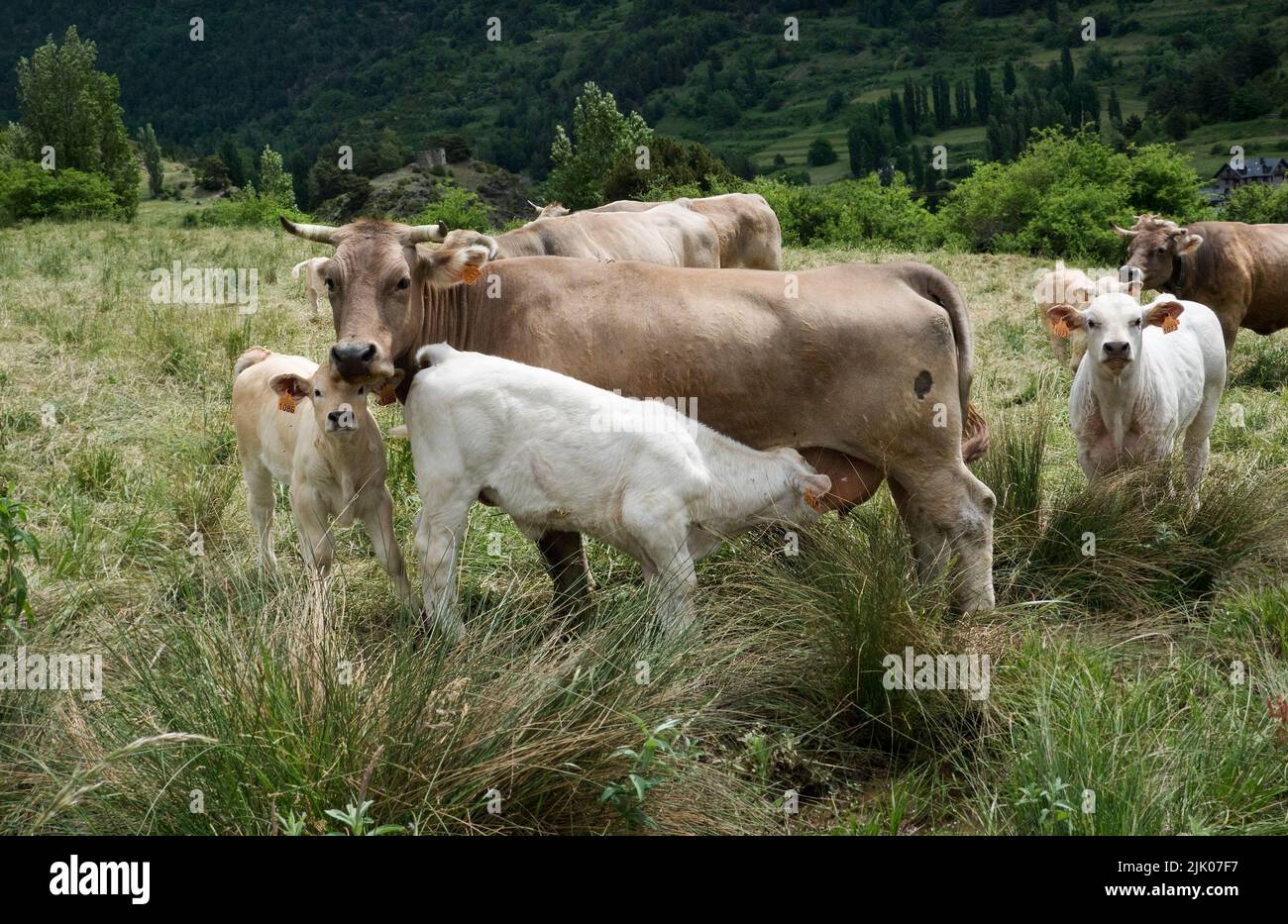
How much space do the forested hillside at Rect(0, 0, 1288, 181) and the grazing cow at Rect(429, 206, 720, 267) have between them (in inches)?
3691

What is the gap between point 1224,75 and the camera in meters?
109

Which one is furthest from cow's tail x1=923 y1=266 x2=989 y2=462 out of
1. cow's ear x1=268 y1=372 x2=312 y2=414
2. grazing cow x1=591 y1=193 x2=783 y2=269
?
grazing cow x1=591 y1=193 x2=783 y2=269

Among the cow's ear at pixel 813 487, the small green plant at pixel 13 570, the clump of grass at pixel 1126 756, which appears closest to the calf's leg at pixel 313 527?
the small green plant at pixel 13 570

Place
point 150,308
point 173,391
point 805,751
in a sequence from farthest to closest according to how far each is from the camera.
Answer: point 150,308 < point 173,391 < point 805,751

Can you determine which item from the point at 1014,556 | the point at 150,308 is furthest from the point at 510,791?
the point at 150,308

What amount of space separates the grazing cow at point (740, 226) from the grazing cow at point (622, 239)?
1.53 feet

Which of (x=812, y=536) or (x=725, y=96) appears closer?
(x=812, y=536)

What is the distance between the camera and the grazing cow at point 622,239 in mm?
9461

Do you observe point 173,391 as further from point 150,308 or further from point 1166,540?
point 1166,540

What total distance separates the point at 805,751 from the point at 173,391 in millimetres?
6940

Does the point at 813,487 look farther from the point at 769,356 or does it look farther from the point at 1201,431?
the point at 1201,431

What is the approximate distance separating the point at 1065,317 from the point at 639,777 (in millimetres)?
5308

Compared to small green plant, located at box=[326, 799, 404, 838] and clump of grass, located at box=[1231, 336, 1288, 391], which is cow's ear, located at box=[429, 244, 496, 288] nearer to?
small green plant, located at box=[326, 799, 404, 838]

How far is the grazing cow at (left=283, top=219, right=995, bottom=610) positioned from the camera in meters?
5.97
